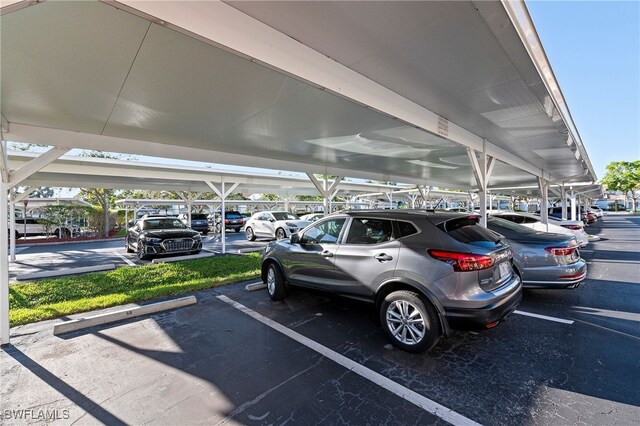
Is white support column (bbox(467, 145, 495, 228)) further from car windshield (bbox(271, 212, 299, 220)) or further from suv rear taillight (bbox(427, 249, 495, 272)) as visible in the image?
car windshield (bbox(271, 212, 299, 220))

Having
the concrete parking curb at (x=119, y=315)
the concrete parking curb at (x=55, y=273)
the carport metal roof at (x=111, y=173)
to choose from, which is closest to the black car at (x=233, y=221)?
the carport metal roof at (x=111, y=173)

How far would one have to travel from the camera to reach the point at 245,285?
6.20 meters

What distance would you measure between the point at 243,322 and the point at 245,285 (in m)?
2.06

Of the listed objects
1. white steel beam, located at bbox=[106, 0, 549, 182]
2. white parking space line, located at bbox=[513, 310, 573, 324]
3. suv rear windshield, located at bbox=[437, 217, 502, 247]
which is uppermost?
white steel beam, located at bbox=[106, 0, 549, 182]

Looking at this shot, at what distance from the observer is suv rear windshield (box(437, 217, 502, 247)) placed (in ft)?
10.8

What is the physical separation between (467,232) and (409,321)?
1297 mm

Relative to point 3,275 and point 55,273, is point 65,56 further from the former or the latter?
point 55,273

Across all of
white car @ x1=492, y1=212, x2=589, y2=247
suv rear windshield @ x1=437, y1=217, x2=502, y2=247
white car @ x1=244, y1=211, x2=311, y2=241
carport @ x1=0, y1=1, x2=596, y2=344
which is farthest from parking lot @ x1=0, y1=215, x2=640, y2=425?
white car @ x1=244, y1=211, x2=311, y2=241

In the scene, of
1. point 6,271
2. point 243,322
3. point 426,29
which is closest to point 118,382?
point 243,322

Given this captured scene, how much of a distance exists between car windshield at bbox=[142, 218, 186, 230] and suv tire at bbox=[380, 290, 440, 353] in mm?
9775

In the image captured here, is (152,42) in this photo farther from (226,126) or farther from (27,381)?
(27,381)

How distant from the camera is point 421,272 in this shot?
10.4ft

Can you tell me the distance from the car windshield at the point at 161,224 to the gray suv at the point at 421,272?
28.2 ft

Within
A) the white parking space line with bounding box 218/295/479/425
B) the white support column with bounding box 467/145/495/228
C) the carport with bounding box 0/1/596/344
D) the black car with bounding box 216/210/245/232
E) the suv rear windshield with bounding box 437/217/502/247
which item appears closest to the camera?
the white parking space line with bounding box 218/295/479/425
